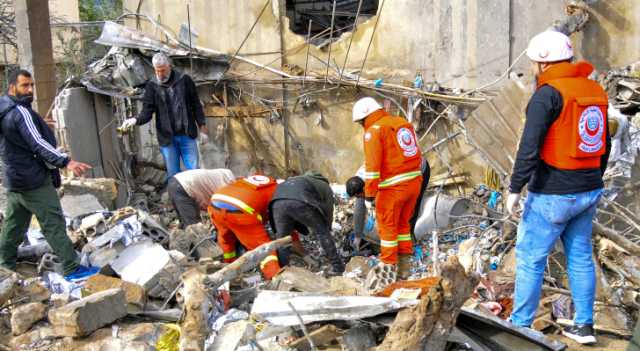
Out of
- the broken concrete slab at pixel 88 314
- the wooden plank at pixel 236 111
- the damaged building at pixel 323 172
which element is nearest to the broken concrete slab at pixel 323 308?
the damaged building at pixel 323 172

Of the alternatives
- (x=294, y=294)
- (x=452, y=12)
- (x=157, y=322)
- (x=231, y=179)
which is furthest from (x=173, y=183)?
(x=452, y=12)

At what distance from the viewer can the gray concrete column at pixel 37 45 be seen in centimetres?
718

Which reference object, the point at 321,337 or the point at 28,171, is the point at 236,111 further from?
the point at 321,337

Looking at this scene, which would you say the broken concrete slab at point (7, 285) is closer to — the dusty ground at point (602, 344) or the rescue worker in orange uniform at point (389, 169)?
the rescue worker in orange uniform at point (389, 169)

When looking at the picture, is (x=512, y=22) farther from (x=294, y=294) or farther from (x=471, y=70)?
(x=294, y=294)

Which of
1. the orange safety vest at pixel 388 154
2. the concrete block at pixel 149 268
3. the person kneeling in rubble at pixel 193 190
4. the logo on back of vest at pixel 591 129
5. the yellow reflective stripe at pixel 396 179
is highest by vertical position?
the logo on back of vest at pixel 591 129

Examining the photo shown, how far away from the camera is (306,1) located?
9672mm

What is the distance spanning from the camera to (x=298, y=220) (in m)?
5.03

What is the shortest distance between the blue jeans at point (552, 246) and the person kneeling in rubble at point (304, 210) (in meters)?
1.88

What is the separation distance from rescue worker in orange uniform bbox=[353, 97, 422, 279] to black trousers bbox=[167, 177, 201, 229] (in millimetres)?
1808

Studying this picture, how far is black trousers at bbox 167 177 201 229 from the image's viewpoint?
5859 mm

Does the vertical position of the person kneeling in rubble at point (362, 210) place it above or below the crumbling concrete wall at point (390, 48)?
below

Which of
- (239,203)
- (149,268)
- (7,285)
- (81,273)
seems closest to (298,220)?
(239,203)

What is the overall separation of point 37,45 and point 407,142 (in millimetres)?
4790
